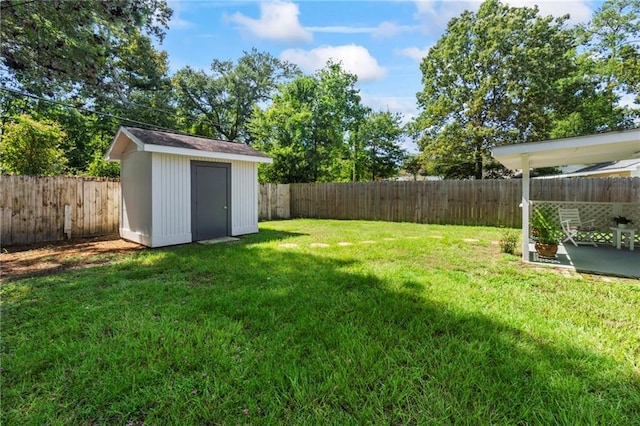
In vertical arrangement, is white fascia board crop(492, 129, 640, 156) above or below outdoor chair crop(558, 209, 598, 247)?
above

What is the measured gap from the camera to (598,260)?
205 inches

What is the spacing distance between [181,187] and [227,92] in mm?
16893

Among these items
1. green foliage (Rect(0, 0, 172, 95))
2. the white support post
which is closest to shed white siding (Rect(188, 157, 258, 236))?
green foliage (Rect(0, 0, 172, 95))

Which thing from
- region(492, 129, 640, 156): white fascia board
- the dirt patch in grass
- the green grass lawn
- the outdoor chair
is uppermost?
region(492, 129, 640, 156): white fascia board

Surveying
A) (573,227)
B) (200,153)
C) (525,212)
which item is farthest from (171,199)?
(573,227)

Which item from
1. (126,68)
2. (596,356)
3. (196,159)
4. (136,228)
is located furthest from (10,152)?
(596,356)

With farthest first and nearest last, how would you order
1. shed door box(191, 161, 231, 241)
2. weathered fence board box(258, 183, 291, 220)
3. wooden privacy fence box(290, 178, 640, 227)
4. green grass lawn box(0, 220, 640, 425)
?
weathered fence board box(258, 183, 291, 220)
wooden privacy fence box(290, 178, 640, 227)
shed door box(191, 161, 231, 241)
green grass lawn box(0, 220, 640, 425)

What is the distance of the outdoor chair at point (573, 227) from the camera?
6.66 m

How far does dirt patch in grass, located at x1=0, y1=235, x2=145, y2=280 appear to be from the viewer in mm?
4707

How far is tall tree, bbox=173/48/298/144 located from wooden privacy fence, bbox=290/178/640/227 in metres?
10.9

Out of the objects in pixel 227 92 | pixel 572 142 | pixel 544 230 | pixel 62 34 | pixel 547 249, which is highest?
Result: pixel 227 92

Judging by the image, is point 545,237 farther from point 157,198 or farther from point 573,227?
point 157,198

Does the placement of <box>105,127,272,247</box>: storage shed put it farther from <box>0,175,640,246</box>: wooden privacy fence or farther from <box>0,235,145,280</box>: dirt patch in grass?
<box>0,175,640,246</box>: wooden privacy fence

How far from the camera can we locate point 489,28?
1653cm
